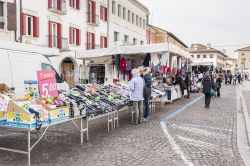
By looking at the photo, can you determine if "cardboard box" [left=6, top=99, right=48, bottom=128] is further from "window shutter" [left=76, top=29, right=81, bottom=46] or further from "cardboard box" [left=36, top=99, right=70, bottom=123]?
"window shutter" [left=76, top=29, right=81, bottom=46]

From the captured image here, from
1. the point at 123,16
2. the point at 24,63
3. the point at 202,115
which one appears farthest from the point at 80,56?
the point at 123,16

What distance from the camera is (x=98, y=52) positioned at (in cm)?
1545

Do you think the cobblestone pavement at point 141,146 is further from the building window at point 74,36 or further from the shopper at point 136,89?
the building window at point 74,36

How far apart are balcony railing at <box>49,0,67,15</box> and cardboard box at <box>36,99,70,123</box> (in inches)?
806

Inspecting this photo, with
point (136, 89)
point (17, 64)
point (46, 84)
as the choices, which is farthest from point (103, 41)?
point (46, 84)

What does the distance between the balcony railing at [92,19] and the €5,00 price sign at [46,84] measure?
1001 inches

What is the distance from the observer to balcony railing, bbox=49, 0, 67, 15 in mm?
26094

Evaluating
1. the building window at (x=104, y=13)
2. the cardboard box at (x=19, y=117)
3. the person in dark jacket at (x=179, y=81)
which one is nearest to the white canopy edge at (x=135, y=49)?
the person in dark jacket at (x=179, y=81)

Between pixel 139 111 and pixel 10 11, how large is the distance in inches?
578

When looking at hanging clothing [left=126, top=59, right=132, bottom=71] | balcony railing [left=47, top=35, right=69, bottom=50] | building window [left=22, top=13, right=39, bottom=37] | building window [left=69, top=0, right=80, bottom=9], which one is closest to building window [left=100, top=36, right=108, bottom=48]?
building window [left=69, top=0, right=80, bottom=9]

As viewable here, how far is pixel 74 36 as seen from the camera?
2981 cm

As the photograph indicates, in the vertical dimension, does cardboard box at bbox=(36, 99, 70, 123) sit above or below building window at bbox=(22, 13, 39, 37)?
below

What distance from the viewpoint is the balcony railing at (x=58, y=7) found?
1027 inches

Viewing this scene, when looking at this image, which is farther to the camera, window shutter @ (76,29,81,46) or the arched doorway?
window shutter @ (76,29,81,46)
